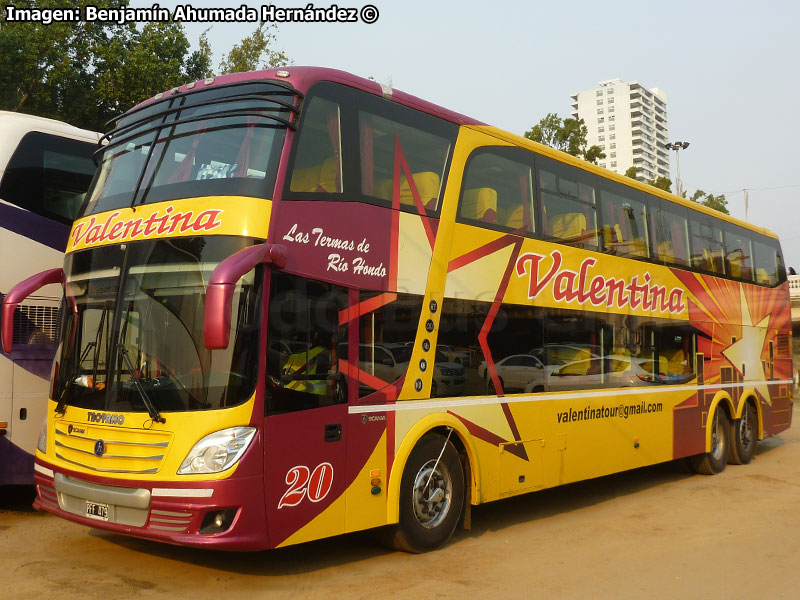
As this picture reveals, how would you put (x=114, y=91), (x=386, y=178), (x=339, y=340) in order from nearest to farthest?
(x=339, y=340), (x=386, y=178), (x=114, y=91)

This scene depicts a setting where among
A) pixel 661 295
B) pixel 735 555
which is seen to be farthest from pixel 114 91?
pixel 735 555

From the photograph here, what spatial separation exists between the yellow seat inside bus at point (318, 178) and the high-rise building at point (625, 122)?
173m

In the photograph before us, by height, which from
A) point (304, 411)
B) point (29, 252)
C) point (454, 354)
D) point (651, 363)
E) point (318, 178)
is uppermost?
point (318, 178)

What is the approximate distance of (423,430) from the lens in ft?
23.1

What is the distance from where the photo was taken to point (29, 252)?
8.33 metres

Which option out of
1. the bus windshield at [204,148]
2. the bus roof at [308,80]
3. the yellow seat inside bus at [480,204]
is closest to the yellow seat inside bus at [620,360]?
the yellow seat inside bus at [480,204]

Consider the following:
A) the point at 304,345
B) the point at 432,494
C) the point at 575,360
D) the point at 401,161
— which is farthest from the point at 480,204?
the point at 432,494

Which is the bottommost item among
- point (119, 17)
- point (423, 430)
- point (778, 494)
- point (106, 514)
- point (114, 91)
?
point (778, 494)

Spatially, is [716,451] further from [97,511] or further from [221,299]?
[221,299]

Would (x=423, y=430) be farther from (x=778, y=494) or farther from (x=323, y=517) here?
(x=778, y=494)

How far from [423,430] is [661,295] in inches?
223

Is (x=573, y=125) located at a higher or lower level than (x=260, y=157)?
higher

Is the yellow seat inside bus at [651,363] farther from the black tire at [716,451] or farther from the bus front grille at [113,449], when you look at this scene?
the bus front grille at [113,449]

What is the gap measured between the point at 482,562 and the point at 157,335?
3.36 meters
